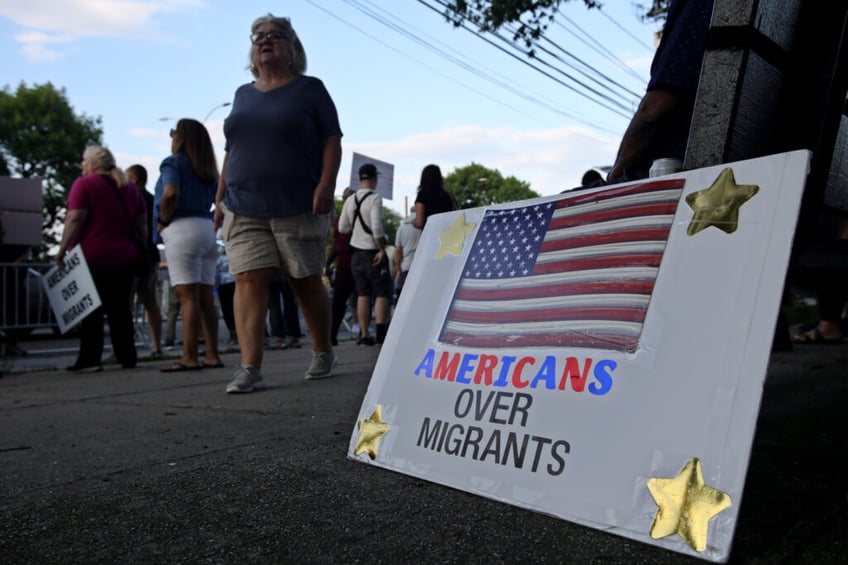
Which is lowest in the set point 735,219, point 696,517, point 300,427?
point 300,427

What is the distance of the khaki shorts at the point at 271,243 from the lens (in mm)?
4320

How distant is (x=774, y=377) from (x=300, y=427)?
9.49 feet

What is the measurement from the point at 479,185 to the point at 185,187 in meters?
72.2

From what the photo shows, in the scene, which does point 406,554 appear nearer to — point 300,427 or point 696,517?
point 696,517

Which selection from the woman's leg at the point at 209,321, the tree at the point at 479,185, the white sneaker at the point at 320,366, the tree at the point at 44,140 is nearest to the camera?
the white sneaker at the point at 320,366

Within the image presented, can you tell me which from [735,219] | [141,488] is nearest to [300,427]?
[141,488]

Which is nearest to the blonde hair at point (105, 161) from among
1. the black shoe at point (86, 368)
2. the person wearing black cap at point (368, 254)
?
the black shoe at point (86, 368)

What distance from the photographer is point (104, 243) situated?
633 cm

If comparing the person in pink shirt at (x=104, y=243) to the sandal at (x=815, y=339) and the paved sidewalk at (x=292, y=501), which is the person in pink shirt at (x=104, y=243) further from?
the sandal at (x=815, y=339)

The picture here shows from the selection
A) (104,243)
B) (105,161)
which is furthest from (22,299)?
(105,161)

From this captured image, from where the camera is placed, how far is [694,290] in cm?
160

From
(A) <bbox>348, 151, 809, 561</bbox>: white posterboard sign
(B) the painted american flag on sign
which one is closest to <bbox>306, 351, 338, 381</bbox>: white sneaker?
(A) <bbox>348, 151, 809, 561</bbox>: white posterboard sign

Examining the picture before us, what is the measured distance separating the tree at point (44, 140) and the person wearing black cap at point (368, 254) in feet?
135

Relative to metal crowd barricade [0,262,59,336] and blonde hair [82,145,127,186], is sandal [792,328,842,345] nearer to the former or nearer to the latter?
blonde hair [82,145,127,186]
